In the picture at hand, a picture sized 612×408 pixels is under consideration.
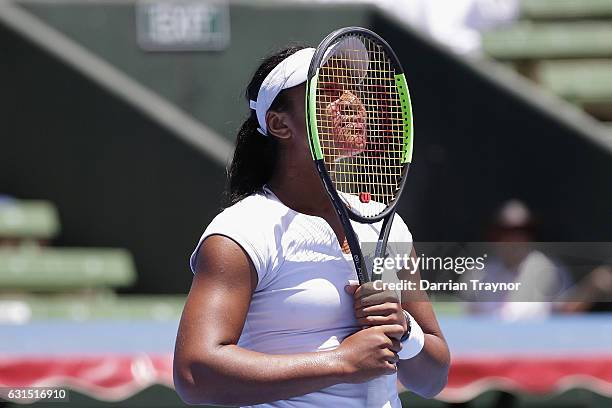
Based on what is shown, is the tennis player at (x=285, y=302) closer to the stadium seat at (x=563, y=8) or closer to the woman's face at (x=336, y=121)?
the woman's face at (x=336, y=121)

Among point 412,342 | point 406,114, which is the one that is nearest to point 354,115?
point 406,114

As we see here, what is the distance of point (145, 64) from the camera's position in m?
9.48

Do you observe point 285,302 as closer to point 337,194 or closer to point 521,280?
point 337,194

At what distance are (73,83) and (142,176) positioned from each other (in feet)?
2.98

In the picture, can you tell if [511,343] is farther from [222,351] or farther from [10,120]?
[10,120]

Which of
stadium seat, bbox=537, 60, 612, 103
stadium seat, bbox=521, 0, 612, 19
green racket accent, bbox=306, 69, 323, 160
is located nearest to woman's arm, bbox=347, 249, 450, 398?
green racket accent, bbox=306, 69, 323, 160

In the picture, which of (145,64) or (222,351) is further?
(145,64)

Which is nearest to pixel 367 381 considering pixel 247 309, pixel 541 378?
pixel 247 309

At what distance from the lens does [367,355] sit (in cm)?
202

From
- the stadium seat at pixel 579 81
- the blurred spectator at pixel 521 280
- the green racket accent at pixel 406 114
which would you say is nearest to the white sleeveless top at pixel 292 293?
the green racket accent at pixel 406 114

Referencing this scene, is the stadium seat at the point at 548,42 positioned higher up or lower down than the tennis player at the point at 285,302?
higher up

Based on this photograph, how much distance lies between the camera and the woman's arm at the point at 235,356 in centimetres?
201

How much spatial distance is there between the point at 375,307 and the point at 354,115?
35 centimetres

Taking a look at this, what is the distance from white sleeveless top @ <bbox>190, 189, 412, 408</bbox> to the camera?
2.08m
